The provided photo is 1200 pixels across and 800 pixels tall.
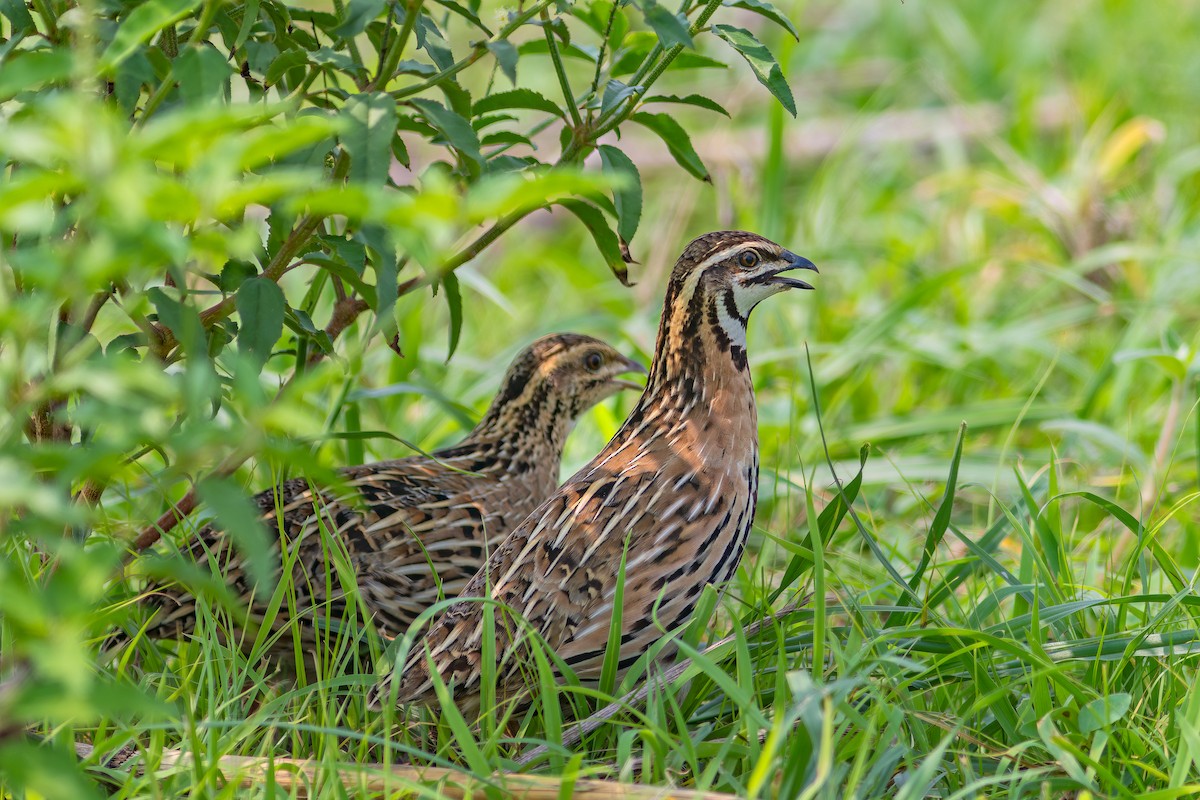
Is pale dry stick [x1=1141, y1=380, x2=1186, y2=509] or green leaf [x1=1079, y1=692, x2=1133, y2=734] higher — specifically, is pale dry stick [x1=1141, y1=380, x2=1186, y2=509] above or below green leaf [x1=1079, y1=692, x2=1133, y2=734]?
above

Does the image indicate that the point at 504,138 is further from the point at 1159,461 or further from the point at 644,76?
the point at 1159,461

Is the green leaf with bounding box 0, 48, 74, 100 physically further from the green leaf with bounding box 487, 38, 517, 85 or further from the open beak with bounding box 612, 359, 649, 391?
the open beak with bounding box 612, 359, 649, 391

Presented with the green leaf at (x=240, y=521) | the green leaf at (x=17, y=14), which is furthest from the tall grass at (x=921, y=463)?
the green leaf at (x=17, y=14)

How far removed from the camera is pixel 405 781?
2.43m

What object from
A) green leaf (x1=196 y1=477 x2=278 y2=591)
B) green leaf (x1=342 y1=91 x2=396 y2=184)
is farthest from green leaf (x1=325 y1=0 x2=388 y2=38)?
green leaf (x1=196 y1=477 x2=278 y2=591)

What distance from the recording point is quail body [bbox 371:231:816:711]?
3045mm

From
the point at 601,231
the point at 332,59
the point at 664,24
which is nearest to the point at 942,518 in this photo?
the point at 601,231

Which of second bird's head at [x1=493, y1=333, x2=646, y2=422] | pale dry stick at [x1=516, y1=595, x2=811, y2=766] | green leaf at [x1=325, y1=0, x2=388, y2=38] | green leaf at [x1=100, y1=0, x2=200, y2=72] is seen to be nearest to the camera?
green leaf at [x1=100, y1=0, x2=200, y2=72]

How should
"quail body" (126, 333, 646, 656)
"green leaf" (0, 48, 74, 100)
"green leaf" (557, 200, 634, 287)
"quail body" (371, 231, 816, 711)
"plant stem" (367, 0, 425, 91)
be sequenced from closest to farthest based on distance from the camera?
1. "green leaf" (0, 48, 74, 100)
2. "plant stem" (367, 0, 425, 91)
3. "quail body" (371, 231, 816, 711)
4. "green leaf" (557, 200, 634, 287)
5. "quail body" (126, 333, 646, 656)

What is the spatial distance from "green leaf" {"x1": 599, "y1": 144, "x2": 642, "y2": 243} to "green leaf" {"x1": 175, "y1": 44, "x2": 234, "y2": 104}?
1005 millimetres

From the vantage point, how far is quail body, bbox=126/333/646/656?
135 inches

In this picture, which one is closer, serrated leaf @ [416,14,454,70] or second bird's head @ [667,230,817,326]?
serrated leaf @ [416,14,454,70]

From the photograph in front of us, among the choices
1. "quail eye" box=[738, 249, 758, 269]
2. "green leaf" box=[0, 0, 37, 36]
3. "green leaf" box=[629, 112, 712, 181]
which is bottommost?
"quail eye" box=[738, 249, 758, 269]

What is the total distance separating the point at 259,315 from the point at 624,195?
0.86 m
